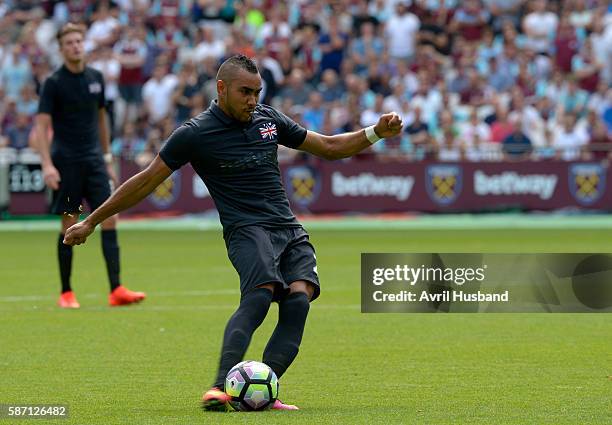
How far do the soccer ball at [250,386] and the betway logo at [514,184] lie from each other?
2088 centimetres

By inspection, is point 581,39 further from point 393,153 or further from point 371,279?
point 371,279

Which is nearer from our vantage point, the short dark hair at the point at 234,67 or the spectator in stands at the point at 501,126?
the short dark hair at the point at 234,67

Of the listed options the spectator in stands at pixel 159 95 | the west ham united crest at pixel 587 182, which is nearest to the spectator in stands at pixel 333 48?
the spectator in stands at pixel 159 95

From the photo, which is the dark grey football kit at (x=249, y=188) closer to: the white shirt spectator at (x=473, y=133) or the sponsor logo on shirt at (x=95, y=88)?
the sponsor logo on shirt at (x=95, y=88)

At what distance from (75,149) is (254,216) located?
6.18m

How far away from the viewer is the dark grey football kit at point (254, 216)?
8.21 meters

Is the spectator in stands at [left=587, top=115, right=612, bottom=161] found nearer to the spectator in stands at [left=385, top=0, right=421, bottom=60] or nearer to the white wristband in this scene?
the spectator in stands at [left=385, top=0, right=421, bottom=60]

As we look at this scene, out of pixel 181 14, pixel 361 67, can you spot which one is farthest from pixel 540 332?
pixel 181 14

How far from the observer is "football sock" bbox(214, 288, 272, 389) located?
7.98 metres

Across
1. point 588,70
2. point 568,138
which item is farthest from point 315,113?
point 588,70

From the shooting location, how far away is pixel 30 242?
2398cm

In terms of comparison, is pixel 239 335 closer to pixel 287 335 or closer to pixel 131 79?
pixel 287 335

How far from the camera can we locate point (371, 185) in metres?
28.6

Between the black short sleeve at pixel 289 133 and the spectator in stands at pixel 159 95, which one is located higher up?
the spectator in stands at pixel 159 95
